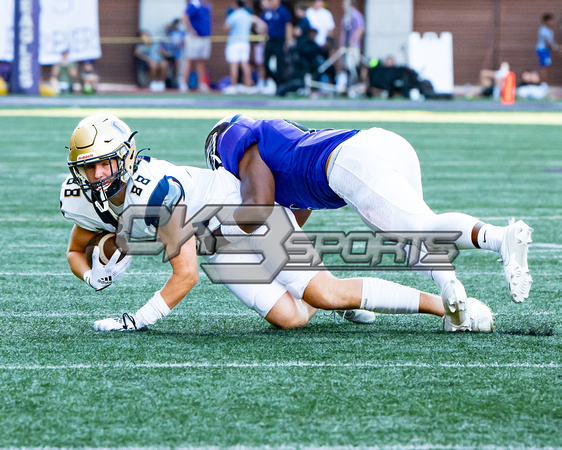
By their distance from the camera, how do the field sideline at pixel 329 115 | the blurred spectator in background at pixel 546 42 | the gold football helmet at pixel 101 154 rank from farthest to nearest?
the blurred spectator in background at pixel 546 42, the field sideline at pixel 329 115, the gold football helmet at pixel 101 154

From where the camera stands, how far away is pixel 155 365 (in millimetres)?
3148

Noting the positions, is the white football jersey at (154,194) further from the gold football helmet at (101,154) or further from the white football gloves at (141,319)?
the white football gloves at (141,319)

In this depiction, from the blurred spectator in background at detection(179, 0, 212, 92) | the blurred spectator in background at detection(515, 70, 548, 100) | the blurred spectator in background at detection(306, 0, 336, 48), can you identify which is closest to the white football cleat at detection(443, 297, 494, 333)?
the blurred spectator in background at detection(306, 0, 336, 48)

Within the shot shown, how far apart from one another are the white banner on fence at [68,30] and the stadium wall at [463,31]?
1.99 metres

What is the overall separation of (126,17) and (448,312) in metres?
20.4

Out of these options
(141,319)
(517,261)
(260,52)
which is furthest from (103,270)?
(260,52)

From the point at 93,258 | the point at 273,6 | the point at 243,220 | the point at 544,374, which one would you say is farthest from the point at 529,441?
the point at 273,6

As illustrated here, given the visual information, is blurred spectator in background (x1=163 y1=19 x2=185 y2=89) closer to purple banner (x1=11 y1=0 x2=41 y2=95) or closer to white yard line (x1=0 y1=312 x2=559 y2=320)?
purple banner (x1=11 y1=0 x2=41 y2=95)

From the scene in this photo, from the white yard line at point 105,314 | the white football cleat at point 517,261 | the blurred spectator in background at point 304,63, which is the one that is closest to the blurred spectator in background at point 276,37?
the blurred spectator in background at point 304,63

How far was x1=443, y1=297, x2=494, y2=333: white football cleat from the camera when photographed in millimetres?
3594

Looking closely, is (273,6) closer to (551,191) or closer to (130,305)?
(551,191)

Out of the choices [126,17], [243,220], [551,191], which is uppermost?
[126,17]

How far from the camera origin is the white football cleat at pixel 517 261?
126 inches

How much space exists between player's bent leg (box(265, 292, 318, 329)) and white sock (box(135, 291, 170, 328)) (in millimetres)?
440
